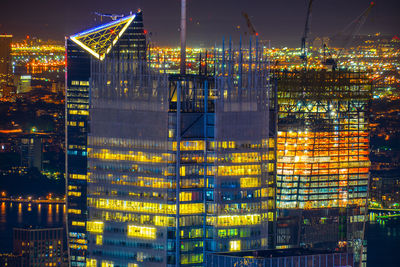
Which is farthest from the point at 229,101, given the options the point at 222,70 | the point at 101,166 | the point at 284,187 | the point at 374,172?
the point at 374,172

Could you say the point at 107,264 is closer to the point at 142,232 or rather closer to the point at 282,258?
the point at 142,232

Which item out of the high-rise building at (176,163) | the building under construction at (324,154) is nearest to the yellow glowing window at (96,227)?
the high-rise building at (176,163)

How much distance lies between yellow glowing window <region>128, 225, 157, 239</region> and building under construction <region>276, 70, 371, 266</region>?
69.9 feet

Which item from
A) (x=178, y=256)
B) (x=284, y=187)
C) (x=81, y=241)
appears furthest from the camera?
(x=81, y=241)

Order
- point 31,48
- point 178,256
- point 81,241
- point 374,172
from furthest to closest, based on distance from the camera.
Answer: point 31,48 → point 374,172 → point 81,241 → point 178,256

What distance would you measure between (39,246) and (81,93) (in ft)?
32.3

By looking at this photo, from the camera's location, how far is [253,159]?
2158 inches

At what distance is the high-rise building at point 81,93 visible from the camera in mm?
81688

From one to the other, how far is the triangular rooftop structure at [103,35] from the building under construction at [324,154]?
1041 centimetres

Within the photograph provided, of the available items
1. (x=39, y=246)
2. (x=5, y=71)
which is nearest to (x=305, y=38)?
(x=39, y=246)

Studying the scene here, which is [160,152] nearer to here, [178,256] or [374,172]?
[178,256]

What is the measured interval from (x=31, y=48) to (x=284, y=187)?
232 ft

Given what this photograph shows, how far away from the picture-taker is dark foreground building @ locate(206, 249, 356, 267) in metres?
49.2

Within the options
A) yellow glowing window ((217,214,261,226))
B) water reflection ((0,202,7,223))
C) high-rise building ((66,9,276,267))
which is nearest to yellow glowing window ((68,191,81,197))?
water reflection ((0,202,7,223))
